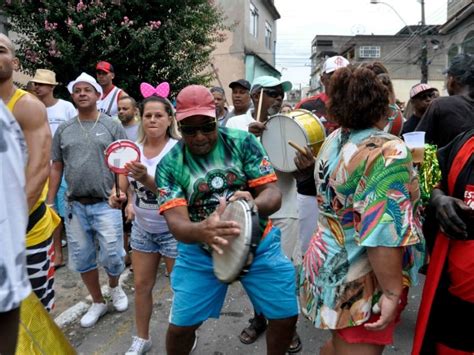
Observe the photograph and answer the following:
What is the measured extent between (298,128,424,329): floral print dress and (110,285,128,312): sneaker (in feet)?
7.90

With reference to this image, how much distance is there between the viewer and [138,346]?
131 inches

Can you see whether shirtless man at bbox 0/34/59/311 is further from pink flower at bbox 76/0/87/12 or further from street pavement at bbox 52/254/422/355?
pink flower at bbox 76/0/87/12

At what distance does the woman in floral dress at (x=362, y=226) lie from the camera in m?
1.85

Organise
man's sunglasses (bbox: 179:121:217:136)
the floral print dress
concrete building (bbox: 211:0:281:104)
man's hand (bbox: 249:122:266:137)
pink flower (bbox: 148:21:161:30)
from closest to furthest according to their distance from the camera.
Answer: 1. the floral print dress
2. man's sunglasses (bbox: 179:121:217:136)
3. man's hand (bbox: 249:122:266:137)
4. pink flower (bbox: 148:21:161:30)
5. concrete building (bbox: 211:0:281:104)

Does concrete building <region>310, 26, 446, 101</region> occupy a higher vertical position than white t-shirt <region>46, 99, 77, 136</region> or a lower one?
higher

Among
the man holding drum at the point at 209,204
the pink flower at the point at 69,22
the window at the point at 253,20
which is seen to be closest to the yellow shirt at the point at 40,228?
the man holding drum at the point at 209,204

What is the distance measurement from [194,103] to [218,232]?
75 cm

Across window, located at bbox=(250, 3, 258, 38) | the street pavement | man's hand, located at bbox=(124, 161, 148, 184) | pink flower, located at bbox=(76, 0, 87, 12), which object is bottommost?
the street pavement

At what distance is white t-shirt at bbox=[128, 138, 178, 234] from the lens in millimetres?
3395

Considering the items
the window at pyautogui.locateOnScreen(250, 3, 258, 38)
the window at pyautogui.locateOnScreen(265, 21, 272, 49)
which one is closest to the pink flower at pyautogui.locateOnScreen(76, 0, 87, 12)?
the window at pyautogui.locateOnScreen(250, 3, 258, 38)

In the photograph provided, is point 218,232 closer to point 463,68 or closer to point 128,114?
point 463,68

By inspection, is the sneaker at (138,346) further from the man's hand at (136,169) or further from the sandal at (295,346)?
the man's hand at (136,169)

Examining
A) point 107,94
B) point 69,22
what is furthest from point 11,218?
point 69,22

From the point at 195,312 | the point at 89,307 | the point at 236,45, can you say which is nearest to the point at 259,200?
the point at 195,312
